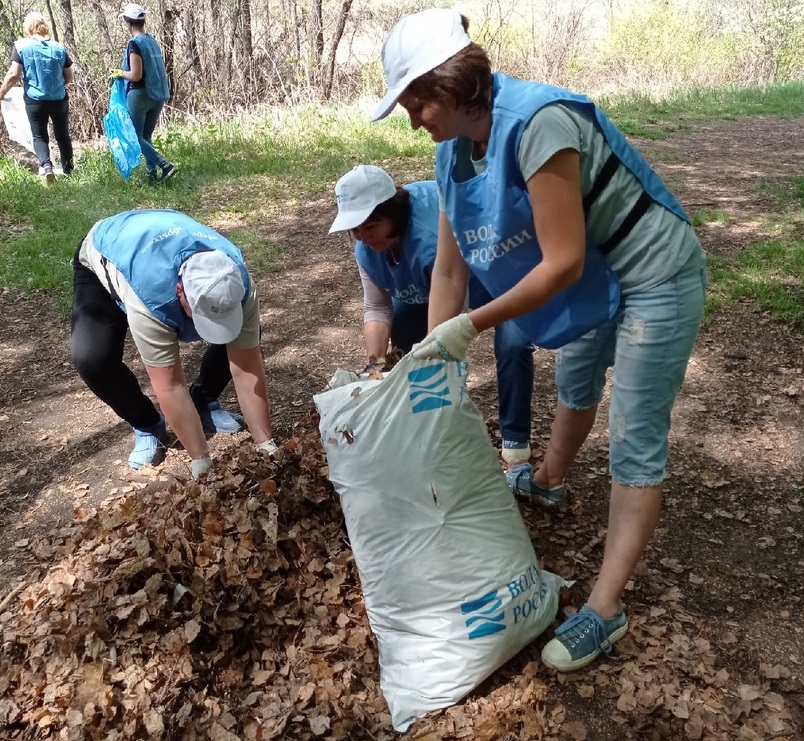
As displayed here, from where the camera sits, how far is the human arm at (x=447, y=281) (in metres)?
2.07

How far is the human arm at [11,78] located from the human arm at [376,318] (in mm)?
6511

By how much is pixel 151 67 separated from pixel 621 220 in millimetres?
6460

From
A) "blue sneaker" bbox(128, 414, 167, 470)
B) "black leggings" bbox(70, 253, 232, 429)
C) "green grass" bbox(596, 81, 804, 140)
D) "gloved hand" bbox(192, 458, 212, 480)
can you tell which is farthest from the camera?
"green grass" bbox(596, 81, 804, 140)

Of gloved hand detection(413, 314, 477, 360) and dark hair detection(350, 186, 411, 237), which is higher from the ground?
dark hair detection(350, 186, 411, 237)

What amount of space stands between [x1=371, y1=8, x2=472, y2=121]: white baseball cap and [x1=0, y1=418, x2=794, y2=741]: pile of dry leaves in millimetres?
1429

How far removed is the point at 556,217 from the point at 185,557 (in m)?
1.49

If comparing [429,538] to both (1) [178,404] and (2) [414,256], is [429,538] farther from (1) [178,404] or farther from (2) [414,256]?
(1) [178,404]

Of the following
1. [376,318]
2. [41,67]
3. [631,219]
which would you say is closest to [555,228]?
[631,219]

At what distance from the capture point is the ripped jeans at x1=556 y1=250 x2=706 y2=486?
1.71 metres

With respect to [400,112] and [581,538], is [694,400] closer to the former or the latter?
[581,538]

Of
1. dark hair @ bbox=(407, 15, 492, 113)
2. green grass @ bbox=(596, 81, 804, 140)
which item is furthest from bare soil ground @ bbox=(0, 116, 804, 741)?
green grass @ bbox=(596, 81, 804, 140)

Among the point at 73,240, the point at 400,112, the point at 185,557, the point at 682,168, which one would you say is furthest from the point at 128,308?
the point at 400,112

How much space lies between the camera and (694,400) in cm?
329

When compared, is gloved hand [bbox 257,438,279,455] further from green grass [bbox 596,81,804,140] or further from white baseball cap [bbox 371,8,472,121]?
green grass [bbox 596,81,804,140]
